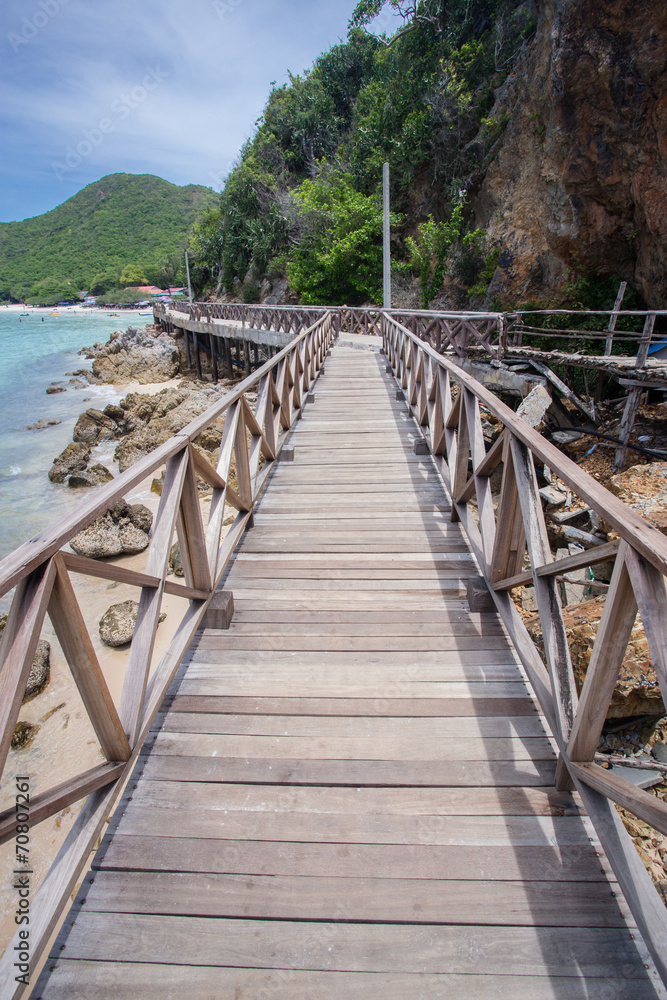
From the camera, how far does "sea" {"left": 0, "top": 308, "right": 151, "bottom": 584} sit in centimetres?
1122

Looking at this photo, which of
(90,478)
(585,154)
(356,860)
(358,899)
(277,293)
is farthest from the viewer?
(277,293)

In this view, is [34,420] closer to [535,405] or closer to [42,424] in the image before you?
[42,424]

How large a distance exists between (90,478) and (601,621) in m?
12.5

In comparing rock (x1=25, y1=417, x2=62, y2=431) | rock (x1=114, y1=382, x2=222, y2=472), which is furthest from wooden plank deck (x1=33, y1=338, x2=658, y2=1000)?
rock (x1=25, y1=417, x2=62, y2=431)

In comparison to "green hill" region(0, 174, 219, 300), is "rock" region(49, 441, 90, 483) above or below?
below

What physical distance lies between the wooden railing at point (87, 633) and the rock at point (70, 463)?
11.6 metres

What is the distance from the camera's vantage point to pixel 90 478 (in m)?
12.2

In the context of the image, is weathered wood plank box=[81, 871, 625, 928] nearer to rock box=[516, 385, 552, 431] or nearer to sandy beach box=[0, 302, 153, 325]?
rock box=[516, 385, 552, 431]

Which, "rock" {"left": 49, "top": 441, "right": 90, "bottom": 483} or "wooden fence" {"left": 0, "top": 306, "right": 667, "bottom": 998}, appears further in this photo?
"rock" {"left": 49, "top": 441, "right": 90, "bottom": 483}

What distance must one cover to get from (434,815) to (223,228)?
144 feet

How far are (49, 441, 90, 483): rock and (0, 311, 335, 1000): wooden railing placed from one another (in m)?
11.6

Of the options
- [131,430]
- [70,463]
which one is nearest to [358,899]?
[70,463]

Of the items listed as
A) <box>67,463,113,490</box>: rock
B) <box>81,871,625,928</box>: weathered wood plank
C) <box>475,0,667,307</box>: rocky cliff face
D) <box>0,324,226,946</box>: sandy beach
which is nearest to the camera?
<box>81,871,625,928</box>: weathered wood plank

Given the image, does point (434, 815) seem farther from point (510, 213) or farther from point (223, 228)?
point (223, 228)
